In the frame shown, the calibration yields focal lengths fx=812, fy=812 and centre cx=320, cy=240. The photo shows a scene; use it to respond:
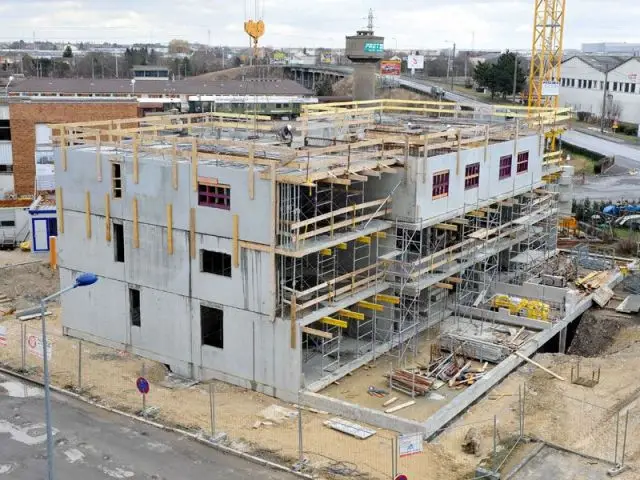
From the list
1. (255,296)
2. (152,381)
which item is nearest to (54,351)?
(152,381)

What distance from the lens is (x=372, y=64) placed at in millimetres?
99625

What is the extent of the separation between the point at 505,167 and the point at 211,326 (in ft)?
49.5

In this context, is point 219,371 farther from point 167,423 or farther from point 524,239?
point 524,239

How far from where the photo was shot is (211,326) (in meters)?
28.8

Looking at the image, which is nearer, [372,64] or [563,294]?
[563,294]

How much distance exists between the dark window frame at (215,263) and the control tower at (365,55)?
7069cm

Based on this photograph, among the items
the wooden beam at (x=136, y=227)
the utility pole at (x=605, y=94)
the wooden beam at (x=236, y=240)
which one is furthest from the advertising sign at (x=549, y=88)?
the wooden beam at (x=236, y=240)

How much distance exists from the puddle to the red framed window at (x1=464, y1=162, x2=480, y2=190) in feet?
57.8

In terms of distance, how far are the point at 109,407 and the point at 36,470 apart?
4.23 m

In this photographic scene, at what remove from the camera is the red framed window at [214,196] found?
85.2ft

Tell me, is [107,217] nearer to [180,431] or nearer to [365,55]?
[180,431]

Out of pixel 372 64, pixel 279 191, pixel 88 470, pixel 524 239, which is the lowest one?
pixel 88 470

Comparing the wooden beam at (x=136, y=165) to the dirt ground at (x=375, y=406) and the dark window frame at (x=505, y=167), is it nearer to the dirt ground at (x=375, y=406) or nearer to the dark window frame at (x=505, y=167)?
the dirt ground at (x=375, y=406)

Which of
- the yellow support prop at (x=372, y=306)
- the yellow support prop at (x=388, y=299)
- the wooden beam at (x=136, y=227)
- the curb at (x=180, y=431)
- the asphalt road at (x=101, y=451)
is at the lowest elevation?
the asphalt road at (x=101, y=451)
